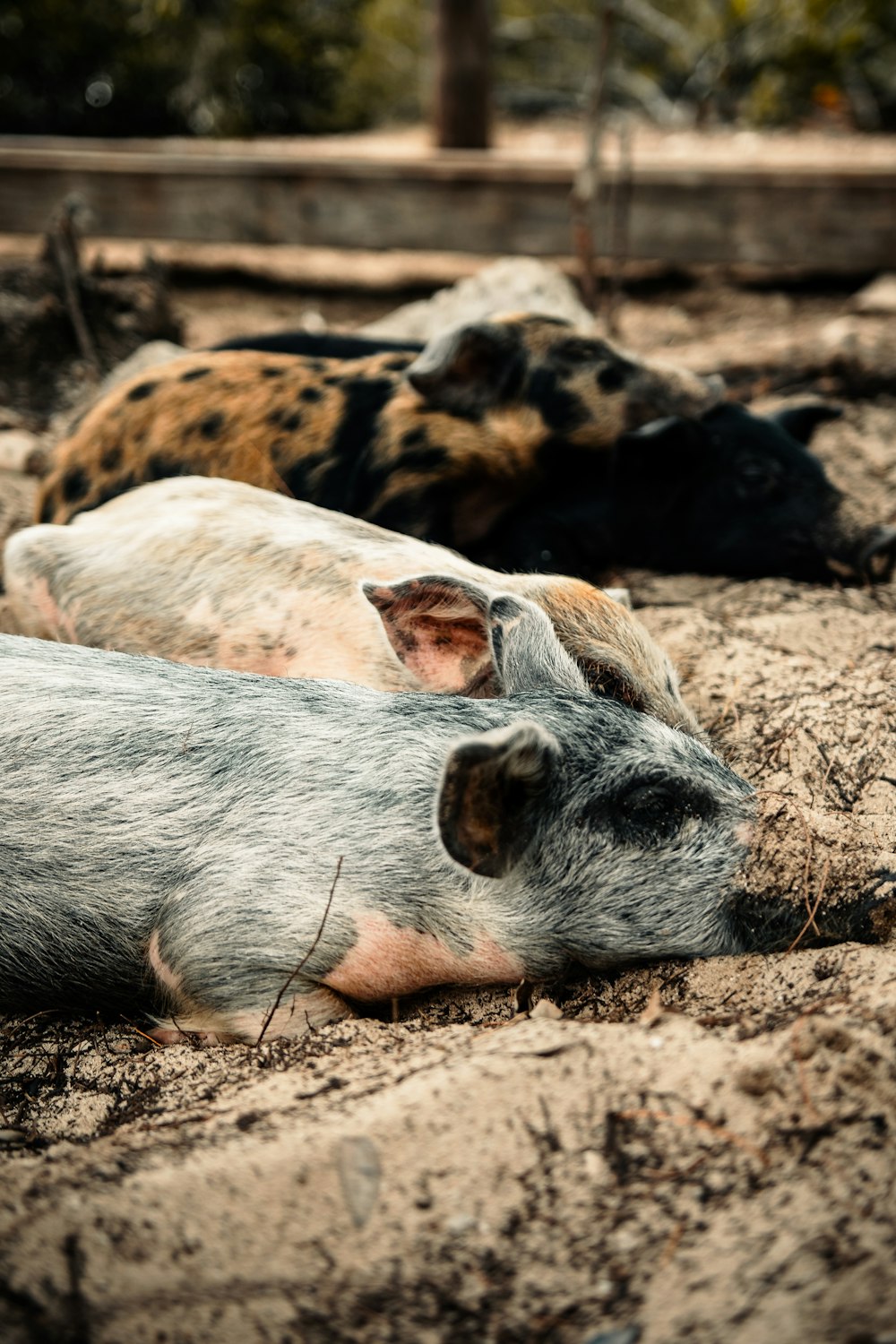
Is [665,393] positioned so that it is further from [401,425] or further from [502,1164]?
[502,1164]

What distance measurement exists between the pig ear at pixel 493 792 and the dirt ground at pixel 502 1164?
300 mm

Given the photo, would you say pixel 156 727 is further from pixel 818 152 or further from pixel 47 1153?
pixel 818 152

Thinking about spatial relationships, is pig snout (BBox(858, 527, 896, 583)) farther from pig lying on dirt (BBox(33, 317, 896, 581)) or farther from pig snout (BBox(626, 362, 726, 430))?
pig snout (BBox(626, 362, 726, 430))

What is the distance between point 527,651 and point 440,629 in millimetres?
276

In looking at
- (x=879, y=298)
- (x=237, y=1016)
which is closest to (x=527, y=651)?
(x=237, y=1016)

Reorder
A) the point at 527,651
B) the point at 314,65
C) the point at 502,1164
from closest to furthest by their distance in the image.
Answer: the point at 502,1164 < the point at 527,651 < the point at 314,65

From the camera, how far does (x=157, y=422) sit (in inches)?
156

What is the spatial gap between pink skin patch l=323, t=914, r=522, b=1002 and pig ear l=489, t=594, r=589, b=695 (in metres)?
0.54

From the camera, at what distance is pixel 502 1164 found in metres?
1.69

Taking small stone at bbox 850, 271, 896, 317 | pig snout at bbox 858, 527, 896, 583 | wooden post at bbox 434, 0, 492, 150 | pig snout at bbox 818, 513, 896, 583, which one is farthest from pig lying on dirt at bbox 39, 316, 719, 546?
wooden post at bbox 434, 0, 492, 150

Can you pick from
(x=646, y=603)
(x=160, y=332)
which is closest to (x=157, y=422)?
(x=646, y=603)

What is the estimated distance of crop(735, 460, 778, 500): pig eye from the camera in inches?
157

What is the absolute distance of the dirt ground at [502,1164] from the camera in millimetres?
1512

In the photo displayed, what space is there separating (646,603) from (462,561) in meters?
0.79
